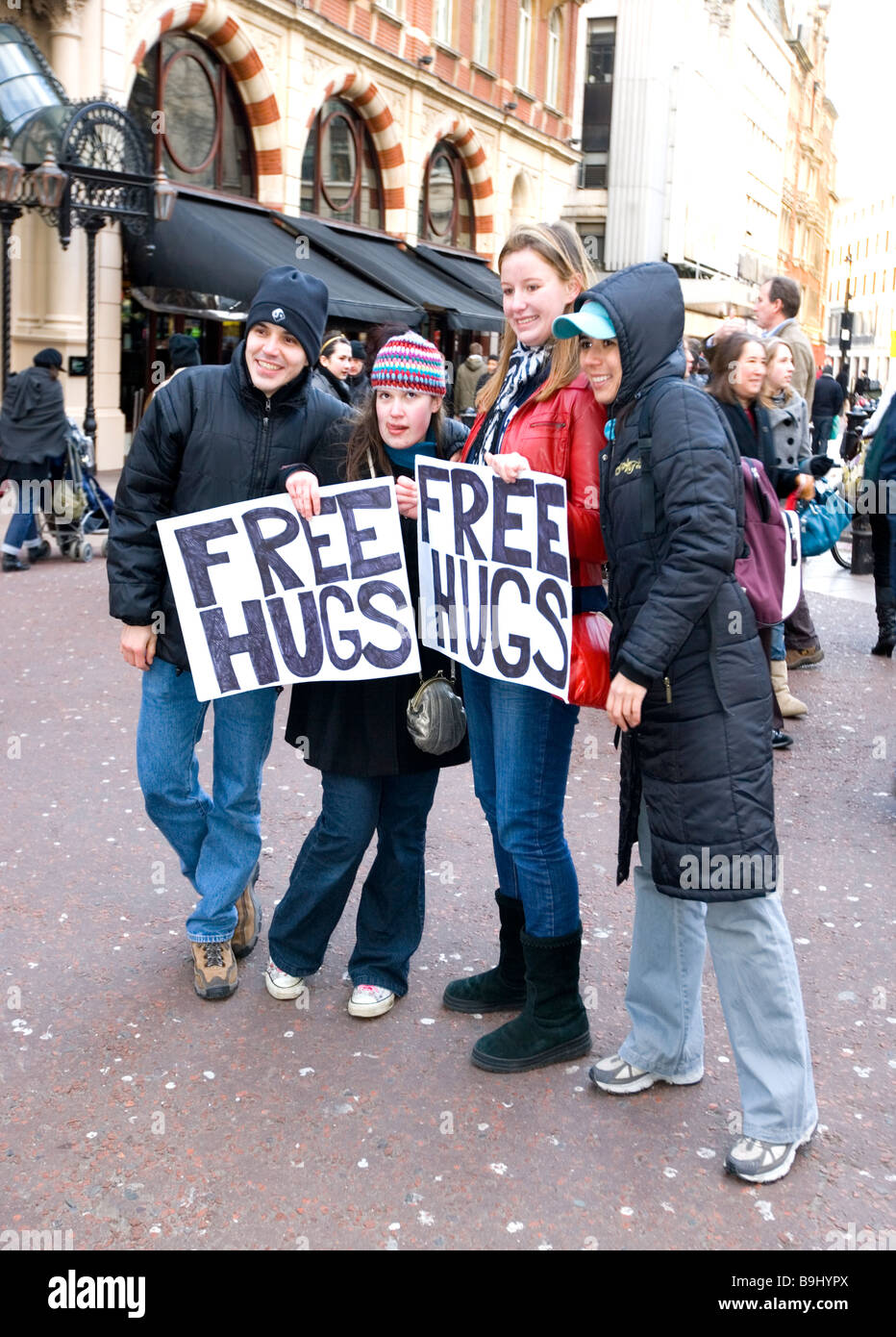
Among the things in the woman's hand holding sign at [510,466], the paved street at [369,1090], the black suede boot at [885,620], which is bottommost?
the paved street at [369,1090]

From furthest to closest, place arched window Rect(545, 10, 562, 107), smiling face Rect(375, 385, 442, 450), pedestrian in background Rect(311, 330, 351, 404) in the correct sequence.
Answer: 1. arched window Rect(545, 10, 562, 107)
2. pedestrian in background Rect(311, 330, 351, 404)
3. smiling face Rect(375, 385, 442, 450)

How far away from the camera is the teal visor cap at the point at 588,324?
9.96ft

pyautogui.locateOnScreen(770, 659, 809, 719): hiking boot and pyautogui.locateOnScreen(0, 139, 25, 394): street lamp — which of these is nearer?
pyautogui.locateOnScreen(770, 659, 809, 719): hiking boot

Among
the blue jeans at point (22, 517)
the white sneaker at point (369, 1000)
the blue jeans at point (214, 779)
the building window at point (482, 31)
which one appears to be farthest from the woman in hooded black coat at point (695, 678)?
the building window at point (482, 31)

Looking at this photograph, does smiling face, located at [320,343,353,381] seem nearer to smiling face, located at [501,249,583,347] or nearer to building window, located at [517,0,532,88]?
smiling face, located at [501,249,583,347]

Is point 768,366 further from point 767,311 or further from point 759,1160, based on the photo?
point 759,1160

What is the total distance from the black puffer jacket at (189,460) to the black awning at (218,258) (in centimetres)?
1312

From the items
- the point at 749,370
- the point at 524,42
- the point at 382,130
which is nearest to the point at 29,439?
the point at 749,370

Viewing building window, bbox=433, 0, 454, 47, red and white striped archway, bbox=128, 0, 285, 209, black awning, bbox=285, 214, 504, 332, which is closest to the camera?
red and white striped archway, bbox=128, 0, 285, 209

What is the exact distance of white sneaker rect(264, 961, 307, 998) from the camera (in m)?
3.97

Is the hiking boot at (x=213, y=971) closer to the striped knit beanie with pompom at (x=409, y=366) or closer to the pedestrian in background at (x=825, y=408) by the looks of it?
the striped knit beanie with pompom at (x=409, y=366)

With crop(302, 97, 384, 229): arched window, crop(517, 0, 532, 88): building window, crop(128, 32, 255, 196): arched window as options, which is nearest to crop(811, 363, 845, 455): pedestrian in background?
crop(128, 32, 255, 196): arched window

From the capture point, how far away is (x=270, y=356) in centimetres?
366

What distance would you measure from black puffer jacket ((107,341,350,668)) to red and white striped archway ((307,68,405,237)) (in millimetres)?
19946
